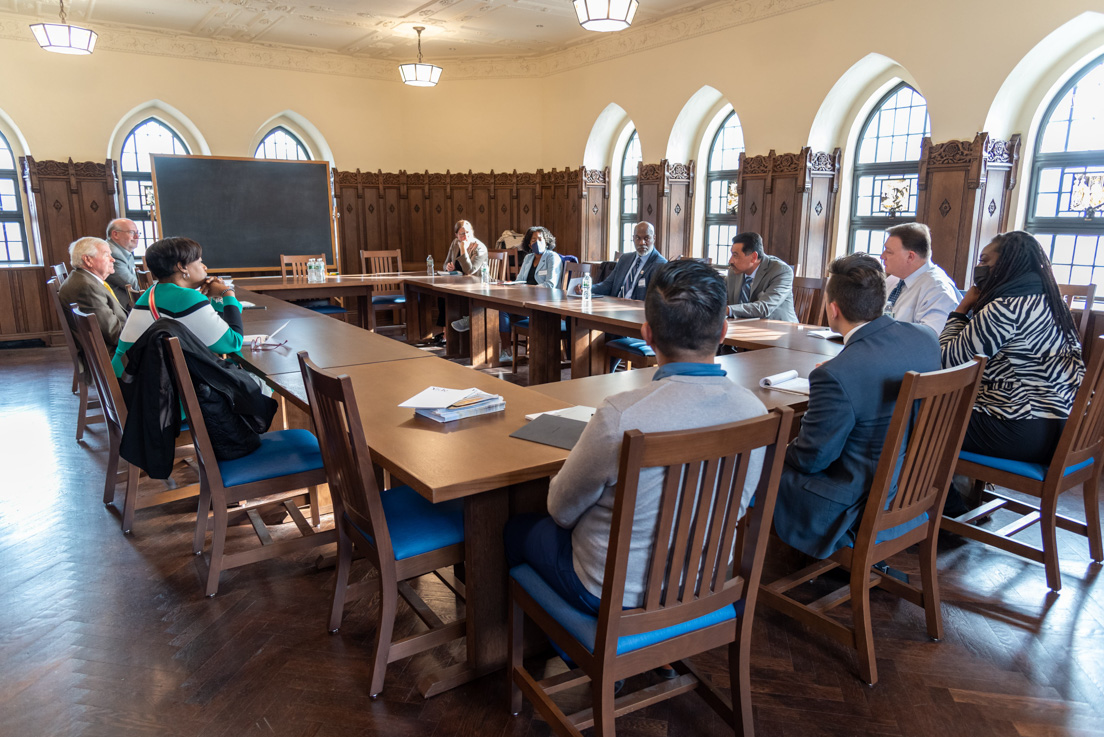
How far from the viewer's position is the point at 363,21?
8000mm

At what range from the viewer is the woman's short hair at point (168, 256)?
115 inches

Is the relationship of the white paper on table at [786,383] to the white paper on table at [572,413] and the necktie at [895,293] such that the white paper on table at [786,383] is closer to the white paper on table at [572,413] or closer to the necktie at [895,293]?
the white paper on table at [572,413]

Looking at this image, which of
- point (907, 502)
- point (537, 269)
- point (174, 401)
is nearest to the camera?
point (907, 502)

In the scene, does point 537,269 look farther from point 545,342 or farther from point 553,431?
point 553,431

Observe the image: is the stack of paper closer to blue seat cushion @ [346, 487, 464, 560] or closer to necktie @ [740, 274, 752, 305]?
blue seat cushion @ [346, 487, 464, 560]

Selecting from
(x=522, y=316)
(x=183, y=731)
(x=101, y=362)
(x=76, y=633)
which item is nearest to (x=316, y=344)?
(x=101, y=362)

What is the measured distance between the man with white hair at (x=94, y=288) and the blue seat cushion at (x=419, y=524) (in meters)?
3.10

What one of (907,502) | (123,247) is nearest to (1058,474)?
(907,502)

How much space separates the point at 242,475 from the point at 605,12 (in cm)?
406

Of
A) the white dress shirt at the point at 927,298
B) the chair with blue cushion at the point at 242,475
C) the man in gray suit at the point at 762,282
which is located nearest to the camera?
the chair with blue cushion at the point at 242,475

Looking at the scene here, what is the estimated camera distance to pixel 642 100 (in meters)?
8.45

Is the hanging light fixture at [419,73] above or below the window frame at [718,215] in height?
above

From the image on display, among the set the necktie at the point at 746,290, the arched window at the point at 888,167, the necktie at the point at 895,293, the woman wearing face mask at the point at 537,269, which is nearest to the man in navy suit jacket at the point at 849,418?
the necktie at the point at 895,293

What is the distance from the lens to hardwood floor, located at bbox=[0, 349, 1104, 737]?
1.96 m
